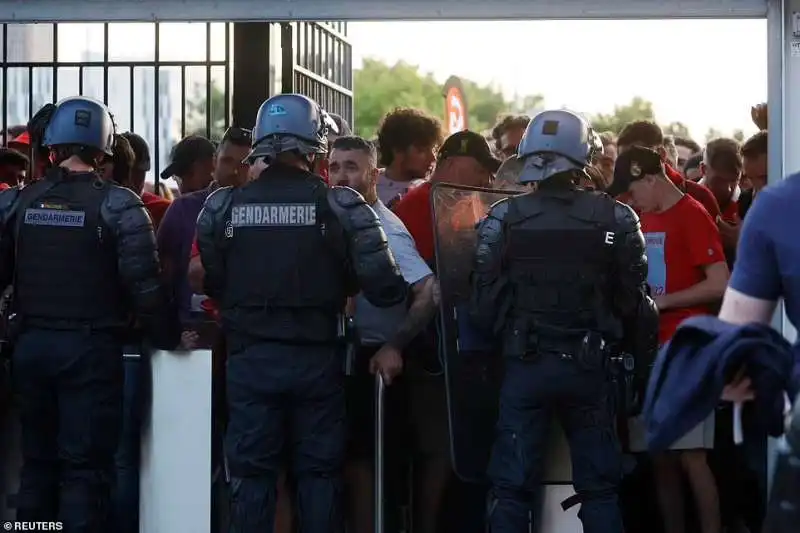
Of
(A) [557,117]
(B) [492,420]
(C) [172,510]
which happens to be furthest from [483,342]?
(C) [172,510]

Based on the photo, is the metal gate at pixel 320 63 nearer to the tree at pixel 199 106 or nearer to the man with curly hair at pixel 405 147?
the tree at pixel 199 106

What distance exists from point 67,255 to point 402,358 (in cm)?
139

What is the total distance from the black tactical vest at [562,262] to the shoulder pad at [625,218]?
0.09ft

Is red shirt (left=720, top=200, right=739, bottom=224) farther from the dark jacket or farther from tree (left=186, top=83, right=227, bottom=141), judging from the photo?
the dark jacket

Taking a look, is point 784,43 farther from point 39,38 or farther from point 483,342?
point 39,38

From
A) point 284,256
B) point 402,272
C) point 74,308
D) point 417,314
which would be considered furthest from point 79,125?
point 417,314

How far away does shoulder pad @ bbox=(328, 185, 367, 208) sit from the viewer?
558 cm

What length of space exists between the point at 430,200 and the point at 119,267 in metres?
1.23

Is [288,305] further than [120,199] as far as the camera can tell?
No

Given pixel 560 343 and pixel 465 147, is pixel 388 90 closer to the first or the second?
pixel 465 147

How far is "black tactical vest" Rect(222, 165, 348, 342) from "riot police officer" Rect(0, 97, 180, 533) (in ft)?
1.30

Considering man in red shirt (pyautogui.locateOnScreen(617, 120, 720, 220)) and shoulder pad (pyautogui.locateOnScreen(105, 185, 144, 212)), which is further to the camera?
man in red shirt (pyautogui.locateOnScreen(617, 120, 720, 220))

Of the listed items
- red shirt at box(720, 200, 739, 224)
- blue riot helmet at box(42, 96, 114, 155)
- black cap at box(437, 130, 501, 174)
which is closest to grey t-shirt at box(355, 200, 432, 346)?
black cap at box(437, 130, 501, 174)

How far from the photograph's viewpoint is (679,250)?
6.34m
